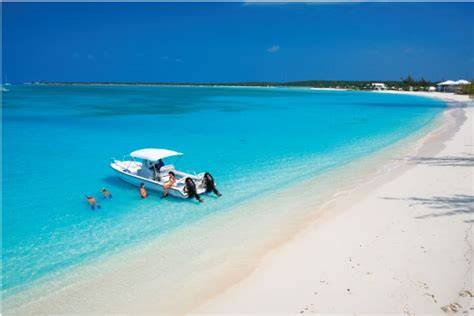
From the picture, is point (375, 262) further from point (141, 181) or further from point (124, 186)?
point (124, 186)

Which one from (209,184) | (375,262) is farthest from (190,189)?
(375,262)

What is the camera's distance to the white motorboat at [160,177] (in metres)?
14.1

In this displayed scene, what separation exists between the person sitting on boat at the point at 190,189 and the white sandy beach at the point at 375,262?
4587 millimetres

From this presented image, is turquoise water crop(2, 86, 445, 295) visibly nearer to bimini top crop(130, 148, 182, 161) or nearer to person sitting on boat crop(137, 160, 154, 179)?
person sitting on boat crop(137, 160, 154, 179)

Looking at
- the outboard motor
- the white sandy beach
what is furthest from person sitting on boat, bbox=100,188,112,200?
the white sandy beach

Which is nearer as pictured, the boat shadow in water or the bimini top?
the boat shadow in water

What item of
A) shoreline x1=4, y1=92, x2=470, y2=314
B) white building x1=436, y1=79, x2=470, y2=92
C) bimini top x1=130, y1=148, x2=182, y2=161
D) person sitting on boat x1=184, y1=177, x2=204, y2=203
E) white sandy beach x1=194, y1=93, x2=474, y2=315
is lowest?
shoreline x1=4, y1=92, x2=470, y2=314

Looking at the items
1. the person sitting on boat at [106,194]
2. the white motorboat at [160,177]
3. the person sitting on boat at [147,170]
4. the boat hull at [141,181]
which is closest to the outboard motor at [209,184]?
the white motorboat at [160,177]

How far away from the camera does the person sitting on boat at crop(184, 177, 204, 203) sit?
45.4 feet

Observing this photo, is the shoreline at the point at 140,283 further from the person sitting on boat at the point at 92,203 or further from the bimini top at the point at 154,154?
the bimini top at the point at 154,154

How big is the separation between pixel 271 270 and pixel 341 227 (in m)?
3.16

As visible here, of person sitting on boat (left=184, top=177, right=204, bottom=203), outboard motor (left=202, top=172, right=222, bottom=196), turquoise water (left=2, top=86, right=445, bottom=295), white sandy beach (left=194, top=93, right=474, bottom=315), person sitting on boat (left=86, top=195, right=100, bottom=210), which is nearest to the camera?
white sandy beach (left=194, top=93, right=474, bottom=315)

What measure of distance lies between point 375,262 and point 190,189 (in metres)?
7.35

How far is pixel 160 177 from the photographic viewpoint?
1525cm
